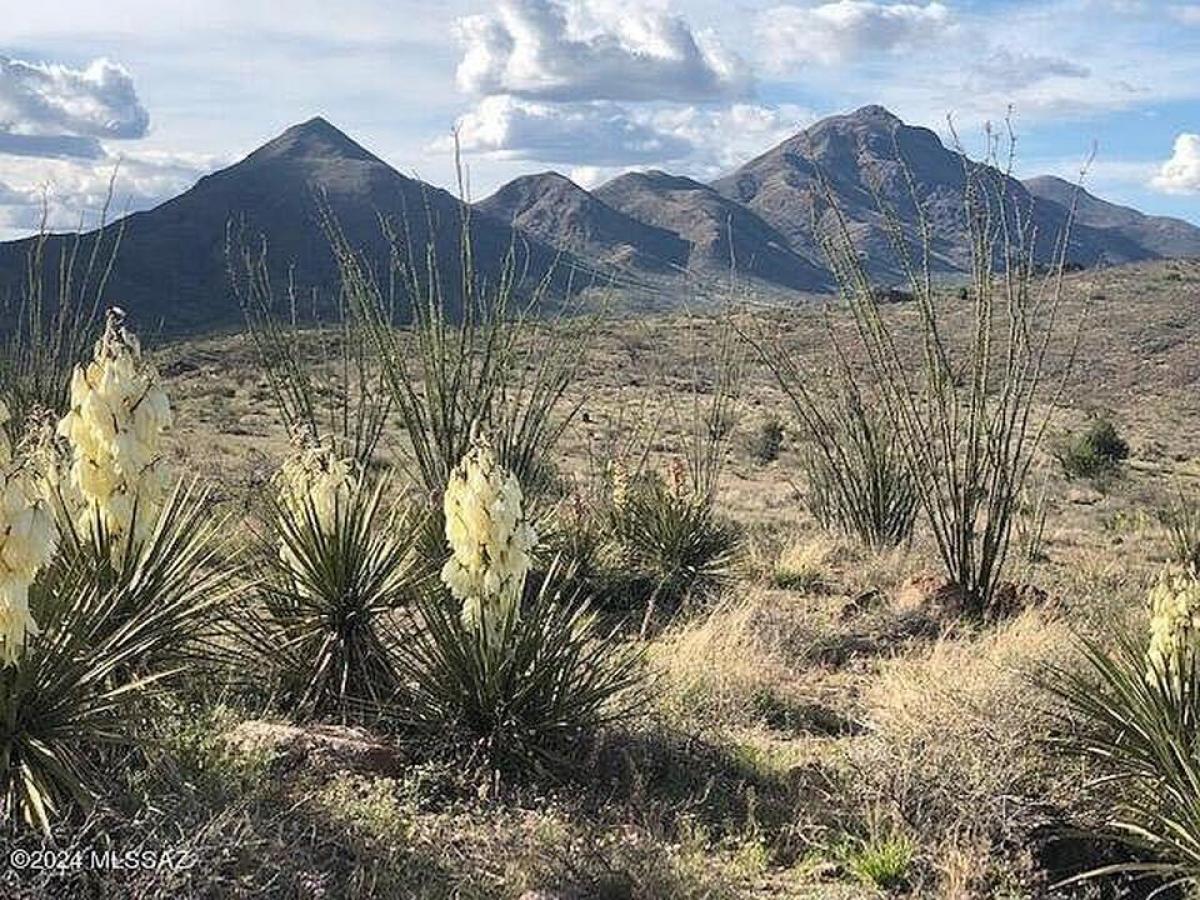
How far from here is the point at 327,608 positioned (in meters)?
5.35

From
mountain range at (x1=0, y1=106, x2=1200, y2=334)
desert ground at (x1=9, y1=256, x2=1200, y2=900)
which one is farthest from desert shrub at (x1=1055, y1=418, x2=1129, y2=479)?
desert ground at (x1=9, y1=256, x2=1200, y2=900)

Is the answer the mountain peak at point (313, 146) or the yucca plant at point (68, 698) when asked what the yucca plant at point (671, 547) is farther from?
the mountain peak at point (313, 146)

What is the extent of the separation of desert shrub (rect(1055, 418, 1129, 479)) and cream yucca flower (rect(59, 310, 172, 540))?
63.9ft

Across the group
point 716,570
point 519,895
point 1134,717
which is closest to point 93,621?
point 519,895

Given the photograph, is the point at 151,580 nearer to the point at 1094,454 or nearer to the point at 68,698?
the point at 68,698

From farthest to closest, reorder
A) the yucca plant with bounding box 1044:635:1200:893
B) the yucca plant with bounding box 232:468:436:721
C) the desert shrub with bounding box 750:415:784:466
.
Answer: the desert shrub with bounding box 750:415:784:466 < the yucca plant with bounding box 232:468:436:721 < the yucca plant with bounding box 1044:635:1200:893

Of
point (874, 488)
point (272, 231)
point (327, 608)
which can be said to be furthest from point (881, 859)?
point (272, 231)

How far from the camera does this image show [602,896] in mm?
3863

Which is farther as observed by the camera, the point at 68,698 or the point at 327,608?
the point at 327,608

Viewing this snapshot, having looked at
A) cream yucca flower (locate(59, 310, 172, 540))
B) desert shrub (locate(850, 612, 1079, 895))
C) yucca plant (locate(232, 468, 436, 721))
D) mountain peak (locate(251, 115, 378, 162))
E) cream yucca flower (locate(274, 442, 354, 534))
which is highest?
mountain peak (locate(251, 115, 378, 162))

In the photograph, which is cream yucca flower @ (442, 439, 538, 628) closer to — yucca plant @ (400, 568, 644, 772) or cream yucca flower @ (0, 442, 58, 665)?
yucca plant @ (400, 568, 644, 772)

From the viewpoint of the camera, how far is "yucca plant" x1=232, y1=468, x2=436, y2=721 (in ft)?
17.3

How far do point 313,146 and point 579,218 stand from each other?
113ft

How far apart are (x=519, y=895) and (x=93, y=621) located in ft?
5.40
